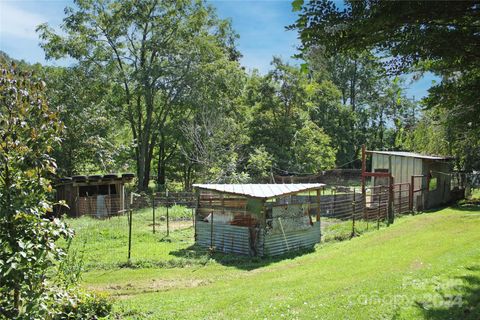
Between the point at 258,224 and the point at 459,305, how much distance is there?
9.77 m

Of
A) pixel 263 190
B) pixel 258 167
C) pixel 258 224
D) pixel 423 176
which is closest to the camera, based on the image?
pixel 258 224

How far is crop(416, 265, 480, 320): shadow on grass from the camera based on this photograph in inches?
225

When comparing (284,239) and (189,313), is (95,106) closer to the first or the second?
(284,239)

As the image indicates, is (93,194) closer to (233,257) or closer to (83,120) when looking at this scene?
(83,120)

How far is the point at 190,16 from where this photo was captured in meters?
34.1

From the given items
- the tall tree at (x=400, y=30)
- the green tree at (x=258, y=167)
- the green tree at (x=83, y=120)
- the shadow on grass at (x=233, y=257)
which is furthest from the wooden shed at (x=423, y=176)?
the tall tree at (x=400, y=30)

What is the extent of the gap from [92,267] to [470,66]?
11424mm

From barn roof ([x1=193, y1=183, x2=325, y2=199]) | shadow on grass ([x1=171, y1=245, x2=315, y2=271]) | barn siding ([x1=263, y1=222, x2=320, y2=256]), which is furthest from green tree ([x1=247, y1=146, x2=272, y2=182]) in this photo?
shadow on grass ([x1=171, y1=245, x2=315, y2=271])

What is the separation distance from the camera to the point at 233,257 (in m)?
14.8

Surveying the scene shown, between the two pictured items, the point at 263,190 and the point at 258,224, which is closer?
the point at 258,224

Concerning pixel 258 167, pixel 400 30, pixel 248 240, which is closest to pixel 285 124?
pixel 258 167

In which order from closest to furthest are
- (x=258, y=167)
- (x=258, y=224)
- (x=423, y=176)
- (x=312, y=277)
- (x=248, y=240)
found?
(x=312, y=277) → (x=248, y=240) → (x=258, y=224) → (x=423, y=176) → (x=258, y=167)

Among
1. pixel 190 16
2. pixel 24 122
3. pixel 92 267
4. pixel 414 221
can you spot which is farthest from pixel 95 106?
pixel 24 122

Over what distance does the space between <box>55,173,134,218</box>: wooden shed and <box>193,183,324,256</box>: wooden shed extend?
9.95 m
